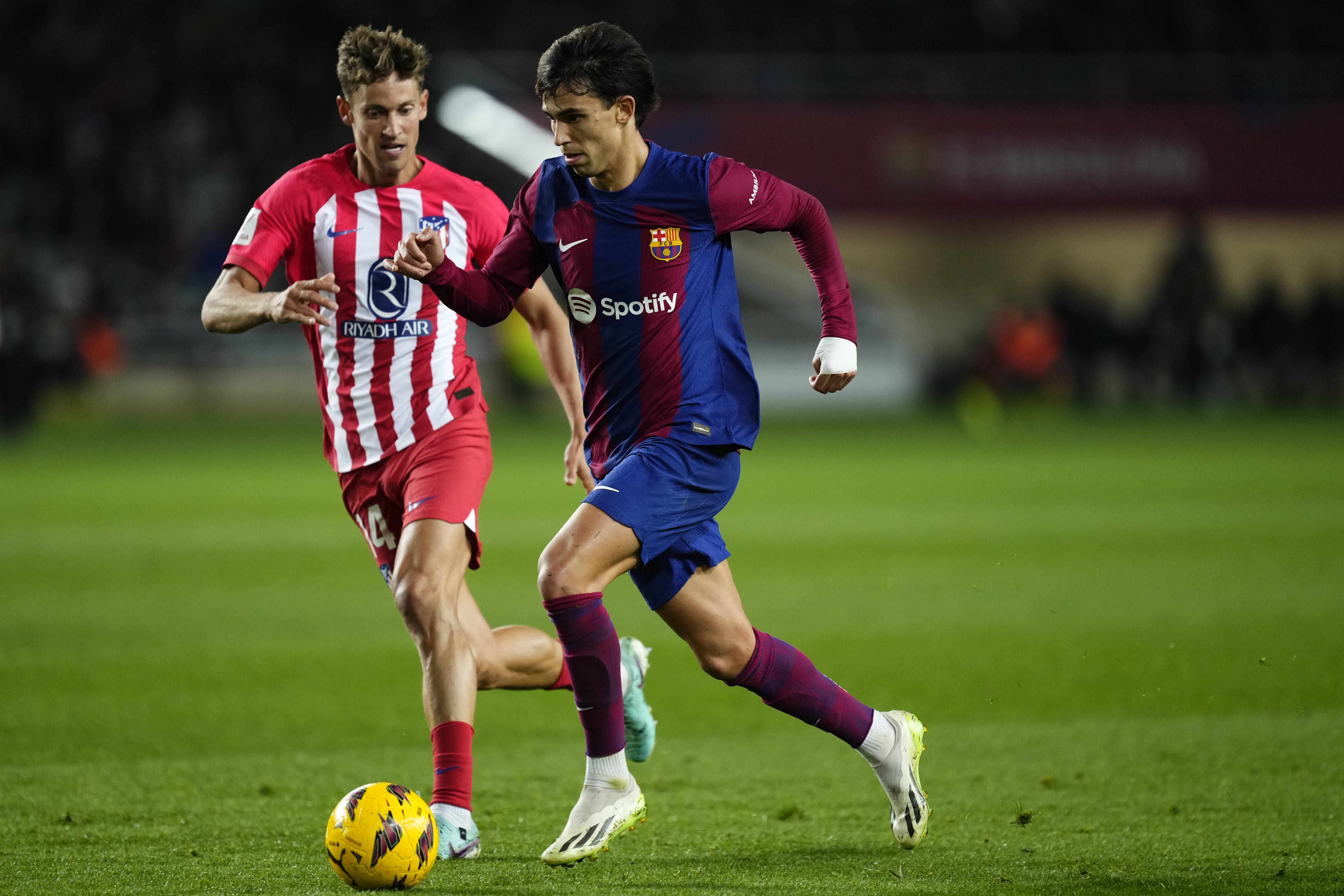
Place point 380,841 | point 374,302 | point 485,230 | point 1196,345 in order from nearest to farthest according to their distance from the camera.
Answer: point 380,841 < point 374,302 < point 485,230 < point 1196,345

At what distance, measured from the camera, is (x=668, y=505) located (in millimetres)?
4039

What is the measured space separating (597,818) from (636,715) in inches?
47.7

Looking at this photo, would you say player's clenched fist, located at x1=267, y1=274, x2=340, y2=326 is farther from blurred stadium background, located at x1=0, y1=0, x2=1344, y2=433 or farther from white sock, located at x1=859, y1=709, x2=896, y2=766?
blurred stadium background, located at x1=0, y1=0, x2=1344, y2=433

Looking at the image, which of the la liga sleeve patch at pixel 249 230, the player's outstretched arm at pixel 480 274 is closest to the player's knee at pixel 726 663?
the player's outstretched arm at pixel 480 274

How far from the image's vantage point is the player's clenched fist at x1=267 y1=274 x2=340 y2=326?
409cm

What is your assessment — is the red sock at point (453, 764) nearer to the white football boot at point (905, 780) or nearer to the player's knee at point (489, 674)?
the player's knee at point (489, 674)

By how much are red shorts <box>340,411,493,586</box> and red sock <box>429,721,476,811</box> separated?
51cm

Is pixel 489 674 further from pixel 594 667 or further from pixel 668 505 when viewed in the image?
pixel 668 505

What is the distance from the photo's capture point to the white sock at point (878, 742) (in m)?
4.32

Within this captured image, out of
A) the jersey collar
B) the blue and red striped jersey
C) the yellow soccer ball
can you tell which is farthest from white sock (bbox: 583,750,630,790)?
the jersey collar

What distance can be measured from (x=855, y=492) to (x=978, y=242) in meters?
16.8

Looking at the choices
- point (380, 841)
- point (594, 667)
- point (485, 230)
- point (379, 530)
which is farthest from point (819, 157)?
point (380, 841)

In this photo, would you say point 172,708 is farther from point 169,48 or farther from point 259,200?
point 169,48

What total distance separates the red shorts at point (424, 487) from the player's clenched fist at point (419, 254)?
0.80 meters
